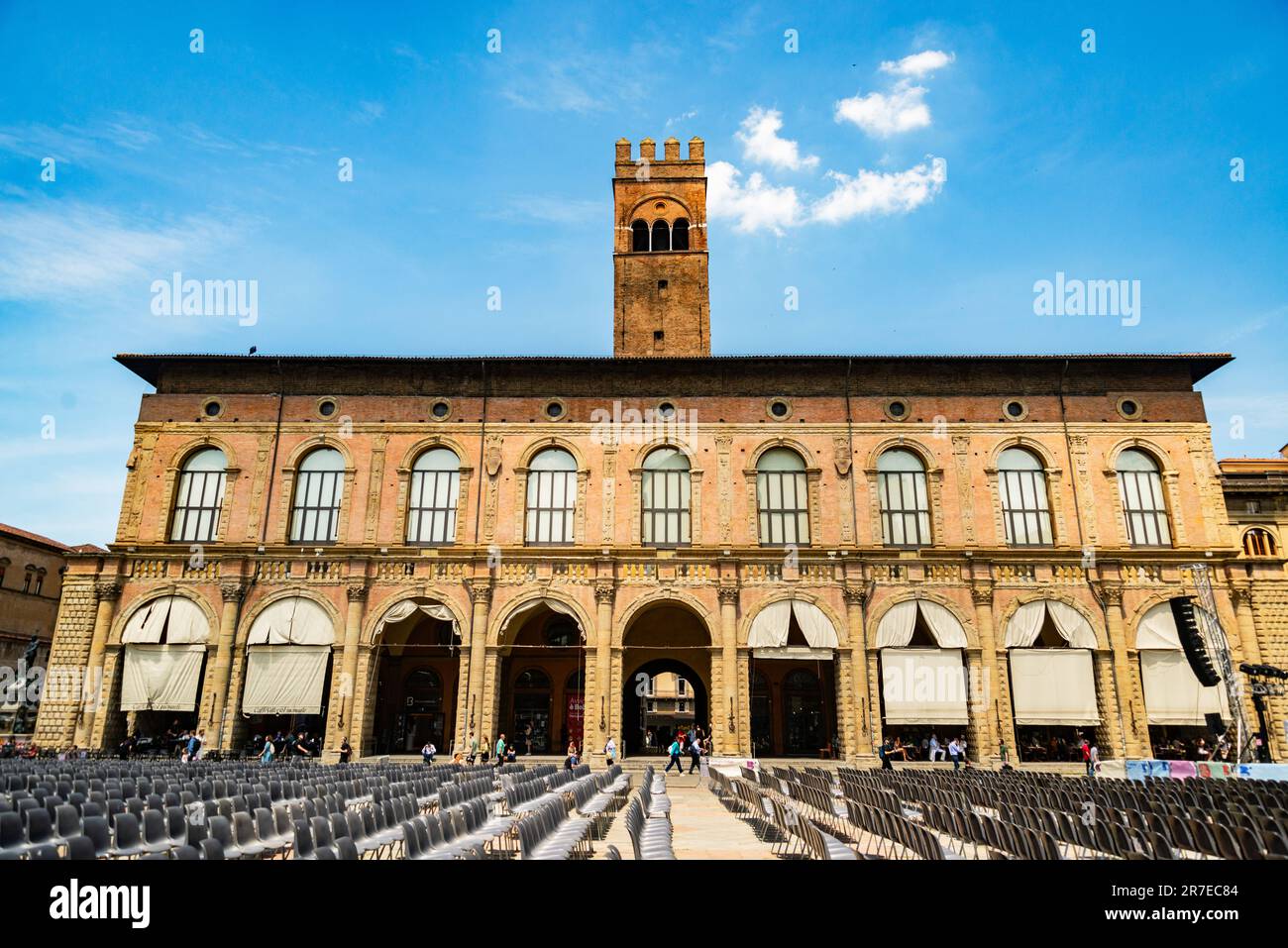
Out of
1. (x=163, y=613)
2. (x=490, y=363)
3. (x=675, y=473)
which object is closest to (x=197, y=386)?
(x=163, y=613)

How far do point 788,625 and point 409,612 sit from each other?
1447cm

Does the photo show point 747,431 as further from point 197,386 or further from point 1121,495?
point 197,386

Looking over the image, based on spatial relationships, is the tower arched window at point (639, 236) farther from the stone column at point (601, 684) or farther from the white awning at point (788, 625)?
the white awning at point (788, 625)

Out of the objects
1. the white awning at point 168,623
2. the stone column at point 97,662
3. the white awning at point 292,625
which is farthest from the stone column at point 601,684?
the stone column at point 97,662

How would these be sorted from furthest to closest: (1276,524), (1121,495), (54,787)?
(1276,524), (1121,495), (54,787)

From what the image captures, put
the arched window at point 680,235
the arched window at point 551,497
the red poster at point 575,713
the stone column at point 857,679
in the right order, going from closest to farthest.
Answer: the stone column at point 857,679, the arched window at point 551,497, the red poster at point 575,713, the arched window at point 680,235

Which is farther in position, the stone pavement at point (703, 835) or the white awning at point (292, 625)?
the white awning at point (292, 625)

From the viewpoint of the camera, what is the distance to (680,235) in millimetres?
42156

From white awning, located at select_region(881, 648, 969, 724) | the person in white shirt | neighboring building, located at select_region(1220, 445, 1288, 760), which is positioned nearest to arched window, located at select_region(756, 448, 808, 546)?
white awning, located at select_region(881, 648, 969, 724)

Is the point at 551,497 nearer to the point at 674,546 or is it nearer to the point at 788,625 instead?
the point at 674,546

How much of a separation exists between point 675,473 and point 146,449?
857 inches

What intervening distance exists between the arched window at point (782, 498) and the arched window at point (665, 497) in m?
3.02

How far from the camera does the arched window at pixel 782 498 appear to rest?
31.0m

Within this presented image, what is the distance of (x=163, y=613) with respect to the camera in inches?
1180
